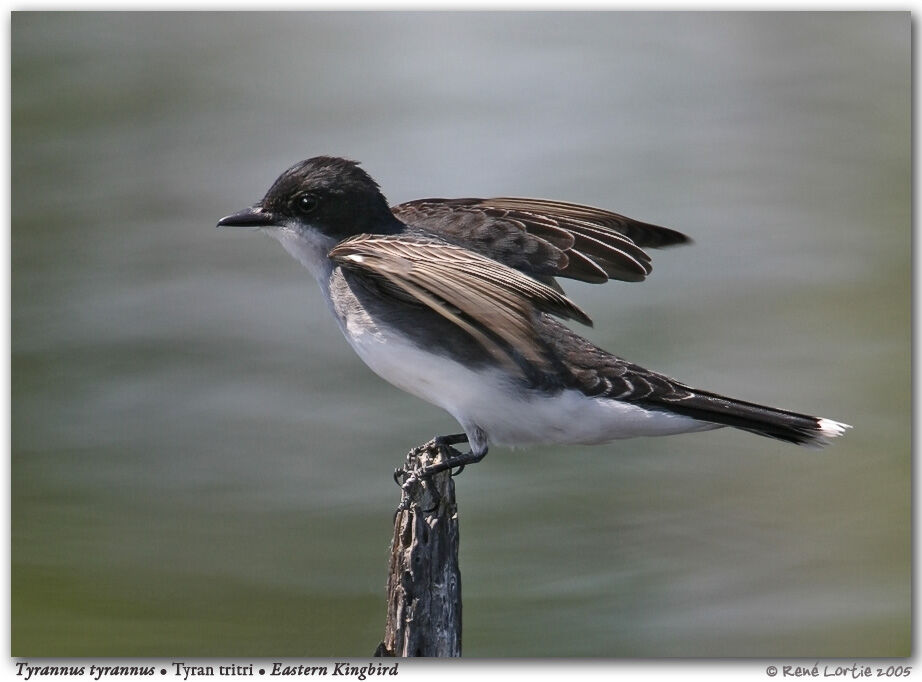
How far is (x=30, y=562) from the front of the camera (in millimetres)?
4039

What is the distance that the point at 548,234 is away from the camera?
4121 mm

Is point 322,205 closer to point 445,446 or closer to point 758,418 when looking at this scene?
point 445,446

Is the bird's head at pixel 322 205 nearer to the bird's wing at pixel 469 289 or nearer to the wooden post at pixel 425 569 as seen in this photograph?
the bird's wing at pixel 469 289

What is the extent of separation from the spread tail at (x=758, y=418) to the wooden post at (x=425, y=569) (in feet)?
2.36

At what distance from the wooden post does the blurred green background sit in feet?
1.12

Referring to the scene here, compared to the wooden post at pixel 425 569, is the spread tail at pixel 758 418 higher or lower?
higher

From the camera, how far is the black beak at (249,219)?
397 centimetres

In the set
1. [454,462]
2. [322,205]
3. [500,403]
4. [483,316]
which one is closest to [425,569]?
[454,462]

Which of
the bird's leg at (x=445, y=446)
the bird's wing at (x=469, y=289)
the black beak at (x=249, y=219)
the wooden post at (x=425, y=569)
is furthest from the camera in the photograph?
the black beak at (x=249, y=219)

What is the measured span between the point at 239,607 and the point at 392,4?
6.43 feet

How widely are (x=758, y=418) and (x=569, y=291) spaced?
32.0 inches

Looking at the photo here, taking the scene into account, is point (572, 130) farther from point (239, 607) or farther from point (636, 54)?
point (239, 607)

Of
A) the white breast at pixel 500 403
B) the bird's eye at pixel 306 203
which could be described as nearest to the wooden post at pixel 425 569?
the white breast at pixel 500 403

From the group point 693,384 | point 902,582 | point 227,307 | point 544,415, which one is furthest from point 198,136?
point 902,582
